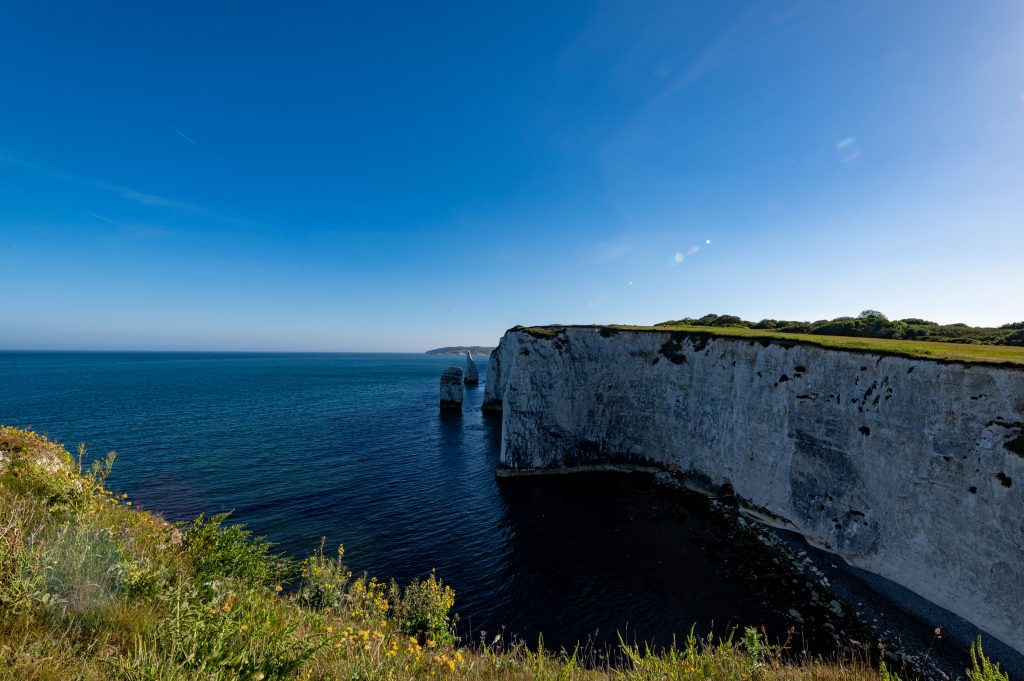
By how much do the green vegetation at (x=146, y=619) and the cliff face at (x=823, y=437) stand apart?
14881mm

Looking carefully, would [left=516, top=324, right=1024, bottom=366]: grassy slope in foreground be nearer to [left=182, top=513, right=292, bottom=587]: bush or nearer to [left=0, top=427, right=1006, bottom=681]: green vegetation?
[left=0, top=427, right=1006, bottom=681]: green vegetation

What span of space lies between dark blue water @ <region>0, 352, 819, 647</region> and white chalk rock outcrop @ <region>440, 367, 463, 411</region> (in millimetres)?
13922

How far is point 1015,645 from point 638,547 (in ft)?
48.1

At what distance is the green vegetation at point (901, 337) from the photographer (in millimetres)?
18609

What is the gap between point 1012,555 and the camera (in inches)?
578

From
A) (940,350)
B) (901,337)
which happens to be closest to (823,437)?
(940,350)

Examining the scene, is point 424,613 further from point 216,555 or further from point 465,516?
point 465,516

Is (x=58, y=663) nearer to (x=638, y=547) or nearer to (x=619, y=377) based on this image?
(x=638, y=547)

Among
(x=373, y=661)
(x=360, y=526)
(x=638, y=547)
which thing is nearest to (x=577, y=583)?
(x=638, y=547)

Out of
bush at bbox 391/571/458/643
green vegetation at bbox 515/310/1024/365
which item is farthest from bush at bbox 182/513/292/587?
green vegetation at bbox 515/310/1024/365

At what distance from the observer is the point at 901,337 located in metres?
27.8

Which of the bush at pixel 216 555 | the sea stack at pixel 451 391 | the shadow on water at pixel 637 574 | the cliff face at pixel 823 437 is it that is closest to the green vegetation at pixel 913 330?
the cliff face at pixel 823 437

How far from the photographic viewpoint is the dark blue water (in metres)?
18.7

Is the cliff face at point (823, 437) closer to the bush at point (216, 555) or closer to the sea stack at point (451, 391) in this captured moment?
the bush at point (216, 555)
